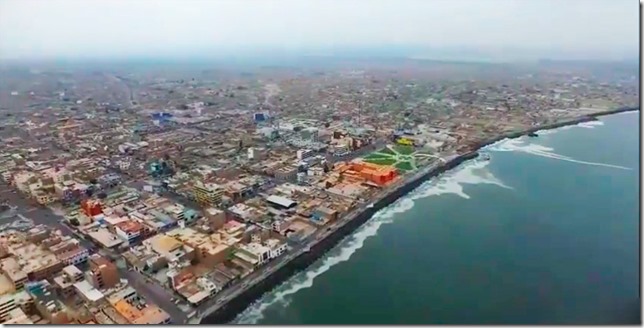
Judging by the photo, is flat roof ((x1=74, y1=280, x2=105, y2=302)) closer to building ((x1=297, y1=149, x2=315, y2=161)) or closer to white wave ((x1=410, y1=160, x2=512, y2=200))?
white wave ((x1=410, y1=160, x2=512, y2=200))

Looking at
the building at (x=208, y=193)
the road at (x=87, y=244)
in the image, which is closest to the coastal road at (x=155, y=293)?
the road at (x=87, y=244)

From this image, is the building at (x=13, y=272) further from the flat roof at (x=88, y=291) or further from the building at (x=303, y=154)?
the building at (x=303, y=154)

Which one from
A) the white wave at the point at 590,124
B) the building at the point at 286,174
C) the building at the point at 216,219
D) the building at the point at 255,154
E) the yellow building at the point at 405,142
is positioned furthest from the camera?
the white wave at the point at 590,124

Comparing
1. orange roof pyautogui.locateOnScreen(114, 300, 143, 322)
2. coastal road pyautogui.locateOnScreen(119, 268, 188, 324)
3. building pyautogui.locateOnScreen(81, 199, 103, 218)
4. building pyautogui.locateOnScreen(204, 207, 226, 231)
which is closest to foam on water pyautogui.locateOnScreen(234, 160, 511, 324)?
coastal road pyautogui.locateOnScreen(119, 268, 188, 324)

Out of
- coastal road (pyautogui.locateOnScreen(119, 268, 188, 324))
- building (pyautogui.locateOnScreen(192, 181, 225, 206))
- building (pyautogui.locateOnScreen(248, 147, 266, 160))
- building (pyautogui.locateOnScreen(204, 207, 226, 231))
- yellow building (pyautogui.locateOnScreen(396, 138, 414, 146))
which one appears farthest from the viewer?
yellow building (pyautogui.locateOnScreen(396, 138, 414, 146))

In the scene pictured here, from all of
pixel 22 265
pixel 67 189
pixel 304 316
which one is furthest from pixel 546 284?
pixel 67 189

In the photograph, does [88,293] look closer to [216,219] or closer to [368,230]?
[216,219]
